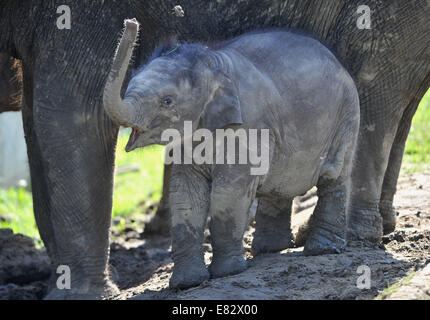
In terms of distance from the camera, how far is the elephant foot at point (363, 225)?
535 centimetres

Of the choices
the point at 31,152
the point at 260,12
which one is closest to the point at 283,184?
the point at 260,12

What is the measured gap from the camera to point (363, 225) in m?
5.36

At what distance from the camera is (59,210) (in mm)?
5168

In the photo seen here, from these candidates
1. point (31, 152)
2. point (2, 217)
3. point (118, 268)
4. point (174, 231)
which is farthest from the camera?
point (2, 217)

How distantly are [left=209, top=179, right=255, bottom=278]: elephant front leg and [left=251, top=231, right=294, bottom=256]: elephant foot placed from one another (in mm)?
562

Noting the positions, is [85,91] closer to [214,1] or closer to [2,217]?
[214,1]

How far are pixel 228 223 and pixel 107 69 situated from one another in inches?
45.7

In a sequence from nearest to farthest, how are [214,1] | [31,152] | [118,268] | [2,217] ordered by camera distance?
1. [214,1]
2. [31,152]
3. [118,268]
4. [2,217]

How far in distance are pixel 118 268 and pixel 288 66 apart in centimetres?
247
